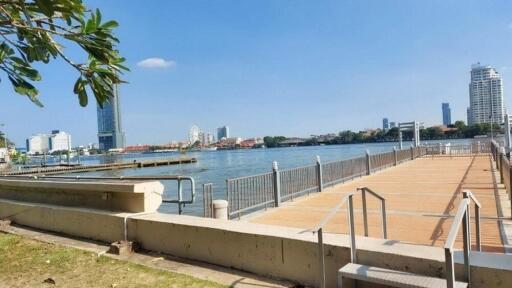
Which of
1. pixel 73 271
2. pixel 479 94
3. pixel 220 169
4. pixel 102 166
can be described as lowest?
pixel 220 169

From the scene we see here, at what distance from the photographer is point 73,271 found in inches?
214

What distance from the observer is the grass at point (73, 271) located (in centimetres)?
489

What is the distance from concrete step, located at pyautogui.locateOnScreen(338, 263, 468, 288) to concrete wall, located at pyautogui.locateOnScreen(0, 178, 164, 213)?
11.5 feet

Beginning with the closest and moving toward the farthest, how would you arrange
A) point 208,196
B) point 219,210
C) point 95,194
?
point 95,194
point 219,210
point 208,196

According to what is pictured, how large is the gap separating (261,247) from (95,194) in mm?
3542

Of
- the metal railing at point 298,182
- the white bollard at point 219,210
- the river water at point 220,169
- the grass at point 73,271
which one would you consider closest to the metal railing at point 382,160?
the river water at point 220,169

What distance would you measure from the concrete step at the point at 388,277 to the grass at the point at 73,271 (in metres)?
1.50

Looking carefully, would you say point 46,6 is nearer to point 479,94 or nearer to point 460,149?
point 460,149

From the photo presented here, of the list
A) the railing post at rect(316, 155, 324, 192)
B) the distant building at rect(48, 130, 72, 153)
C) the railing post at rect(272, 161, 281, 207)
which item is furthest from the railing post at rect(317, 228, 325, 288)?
the distant building at rect(48, 130, 72, 153)

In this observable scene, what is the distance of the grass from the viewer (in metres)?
4.89

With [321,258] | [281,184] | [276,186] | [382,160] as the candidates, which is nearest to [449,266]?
[321,258]

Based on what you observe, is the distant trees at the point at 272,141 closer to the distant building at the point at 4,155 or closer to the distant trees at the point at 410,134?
the distant trees at the point at 410,134

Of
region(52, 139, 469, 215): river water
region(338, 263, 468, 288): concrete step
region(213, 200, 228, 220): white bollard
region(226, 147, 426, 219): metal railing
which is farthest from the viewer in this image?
region(52, 139, 469, 215): river water

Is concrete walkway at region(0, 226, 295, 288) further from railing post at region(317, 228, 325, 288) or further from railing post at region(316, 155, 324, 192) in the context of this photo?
railing post at region(316, 155, 324, 192)
